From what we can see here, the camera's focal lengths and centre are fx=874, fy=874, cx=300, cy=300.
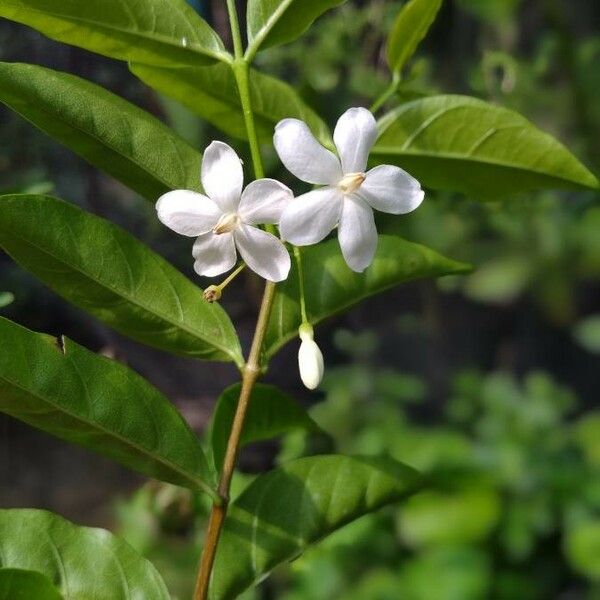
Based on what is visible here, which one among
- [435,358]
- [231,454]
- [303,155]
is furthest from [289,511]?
[435,358]

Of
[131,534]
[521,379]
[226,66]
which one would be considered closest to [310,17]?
[226,66]

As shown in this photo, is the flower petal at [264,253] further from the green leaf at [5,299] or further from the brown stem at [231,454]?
the green leaf at [5,299]

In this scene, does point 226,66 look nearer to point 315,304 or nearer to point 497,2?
point 315,304

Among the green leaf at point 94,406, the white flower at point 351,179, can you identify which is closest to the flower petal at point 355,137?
the white flower at point 351,179

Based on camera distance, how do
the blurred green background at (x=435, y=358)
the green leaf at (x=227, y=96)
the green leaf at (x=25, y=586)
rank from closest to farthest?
the green leaf at (x=25, y=586) < the green leaf at (x=227, y=96) < the blurred green background at (x=435, y=358)

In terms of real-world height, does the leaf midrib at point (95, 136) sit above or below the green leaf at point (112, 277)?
above

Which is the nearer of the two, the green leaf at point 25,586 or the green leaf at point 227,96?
the green leaf at point 25,586

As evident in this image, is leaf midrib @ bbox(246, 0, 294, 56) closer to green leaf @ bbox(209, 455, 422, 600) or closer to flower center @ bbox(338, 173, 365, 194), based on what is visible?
flower center @ bbox(338, 173, 365, 194)

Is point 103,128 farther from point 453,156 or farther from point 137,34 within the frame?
point 453,156
